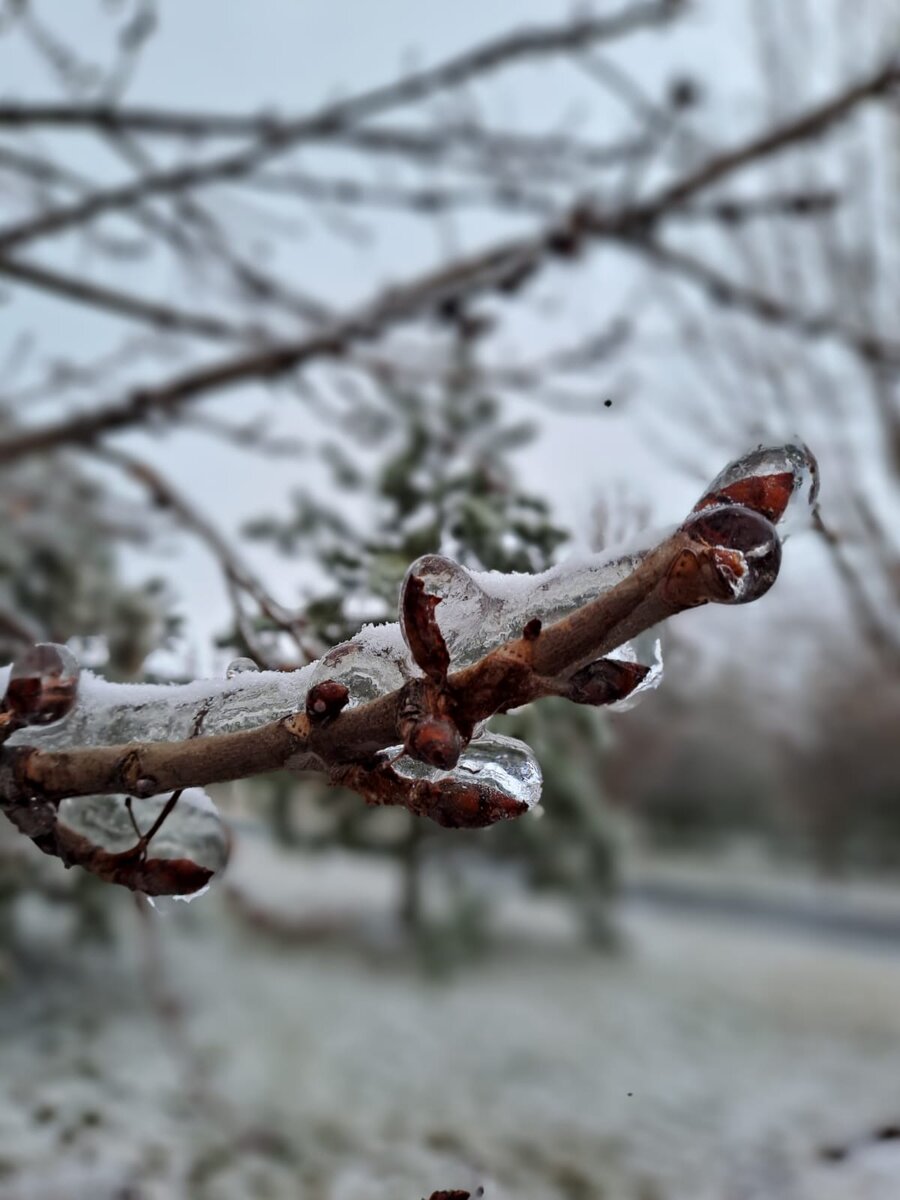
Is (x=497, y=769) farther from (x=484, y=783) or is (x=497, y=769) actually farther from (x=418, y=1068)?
(x=418, y=1068)

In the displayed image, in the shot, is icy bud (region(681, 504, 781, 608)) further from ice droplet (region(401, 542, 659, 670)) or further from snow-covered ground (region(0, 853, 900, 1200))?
snow-covered ground (region(0, 853, 900, 1200))

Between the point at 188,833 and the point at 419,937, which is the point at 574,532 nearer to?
the point at 188,833

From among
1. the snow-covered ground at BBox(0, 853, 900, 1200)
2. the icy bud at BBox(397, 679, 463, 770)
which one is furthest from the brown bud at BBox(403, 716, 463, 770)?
the snow-covered ground at BBox(0, 853, 900, 1200)

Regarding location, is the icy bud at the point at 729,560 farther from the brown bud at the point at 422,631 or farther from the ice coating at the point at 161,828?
the ice coating at the point at 161,828

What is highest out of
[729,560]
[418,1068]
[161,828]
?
[729,560]

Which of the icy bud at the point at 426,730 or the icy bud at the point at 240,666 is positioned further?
the icy bud at the point at 240,666

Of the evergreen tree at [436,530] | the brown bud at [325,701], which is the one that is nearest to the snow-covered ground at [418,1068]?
the evergreen tree at [436,530]

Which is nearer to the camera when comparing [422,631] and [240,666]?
[422,631]

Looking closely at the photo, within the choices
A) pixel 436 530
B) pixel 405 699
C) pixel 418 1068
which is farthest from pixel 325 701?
pixel 418 1068
